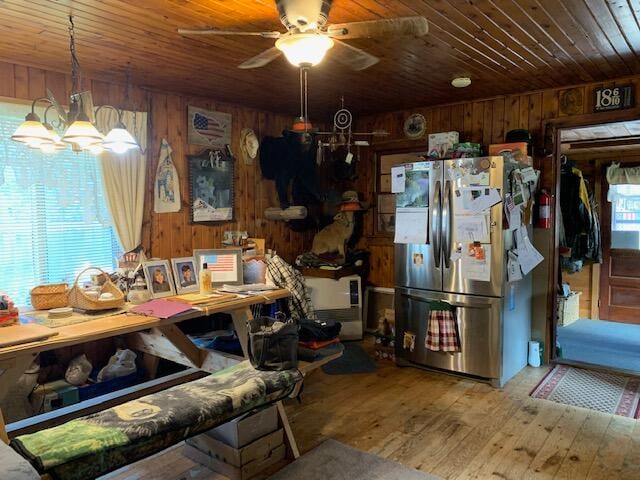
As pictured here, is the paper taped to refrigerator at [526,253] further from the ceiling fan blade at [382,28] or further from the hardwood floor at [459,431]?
the ceiling fan blade at [382,28]

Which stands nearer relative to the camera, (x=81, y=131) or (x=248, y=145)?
(x=81, y=131)

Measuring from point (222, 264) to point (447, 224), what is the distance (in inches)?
68.1

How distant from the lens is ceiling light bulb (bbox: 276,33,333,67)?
1.92m

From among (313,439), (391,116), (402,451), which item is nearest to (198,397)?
(313,439)

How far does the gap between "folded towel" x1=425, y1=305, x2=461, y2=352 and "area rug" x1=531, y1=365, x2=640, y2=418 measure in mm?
653

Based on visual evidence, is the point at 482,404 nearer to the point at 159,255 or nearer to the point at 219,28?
the point at 159,255

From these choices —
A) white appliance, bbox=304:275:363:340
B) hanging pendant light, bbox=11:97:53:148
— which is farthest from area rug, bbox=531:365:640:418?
hanging pendant light, bbox=11:97:53:148

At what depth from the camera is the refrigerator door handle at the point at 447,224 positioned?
3.59 meters

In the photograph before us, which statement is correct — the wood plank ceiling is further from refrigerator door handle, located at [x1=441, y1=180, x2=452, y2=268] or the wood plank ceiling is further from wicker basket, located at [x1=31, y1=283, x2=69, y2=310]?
wicker basket, located at [x1=31, y1=283, x2=69, y2=310]

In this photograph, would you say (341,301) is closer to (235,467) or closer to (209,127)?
(209,127)

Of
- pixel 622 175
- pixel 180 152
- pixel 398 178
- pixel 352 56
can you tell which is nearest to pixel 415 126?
pixel 398 178

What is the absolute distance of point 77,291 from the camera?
269 cm

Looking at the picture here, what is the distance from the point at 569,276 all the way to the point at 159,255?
521cm

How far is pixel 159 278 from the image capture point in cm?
307
